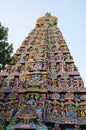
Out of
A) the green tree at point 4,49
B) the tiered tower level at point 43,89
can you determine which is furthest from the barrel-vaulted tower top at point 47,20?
the green tree at point 4,49

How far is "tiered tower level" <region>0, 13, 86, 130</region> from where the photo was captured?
1731cm

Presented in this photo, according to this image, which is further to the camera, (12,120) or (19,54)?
(19,54)

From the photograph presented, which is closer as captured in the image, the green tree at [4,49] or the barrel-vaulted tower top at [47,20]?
the green tree at [4,49]

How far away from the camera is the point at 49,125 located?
17.6m

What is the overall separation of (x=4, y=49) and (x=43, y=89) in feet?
21.7

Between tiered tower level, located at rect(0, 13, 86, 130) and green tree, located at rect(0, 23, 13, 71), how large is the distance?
5322 mm

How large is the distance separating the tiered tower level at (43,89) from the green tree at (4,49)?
5.32 meters

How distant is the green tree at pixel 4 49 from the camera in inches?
502

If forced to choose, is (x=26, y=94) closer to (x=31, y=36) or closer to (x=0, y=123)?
(x=0, y=123)

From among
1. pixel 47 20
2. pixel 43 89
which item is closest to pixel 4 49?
pixel 43 89

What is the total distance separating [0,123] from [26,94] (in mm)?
2972

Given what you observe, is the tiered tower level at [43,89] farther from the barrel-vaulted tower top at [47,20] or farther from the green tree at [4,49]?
the green tree at [4,49]

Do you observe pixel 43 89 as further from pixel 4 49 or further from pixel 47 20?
pixel 47 20

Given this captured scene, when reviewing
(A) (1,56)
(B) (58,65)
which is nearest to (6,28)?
(A) (1,56)
